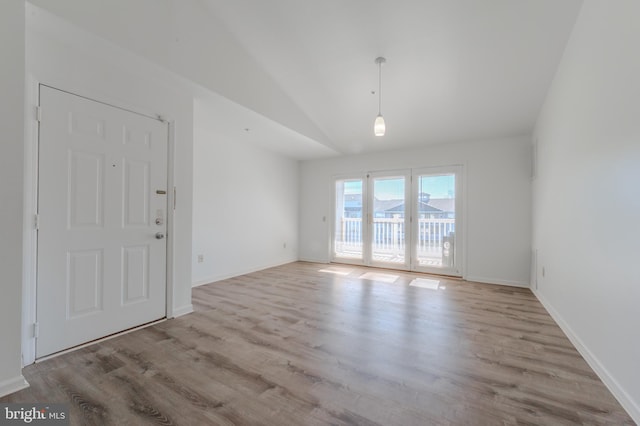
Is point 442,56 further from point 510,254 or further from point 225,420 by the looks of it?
point 225,420

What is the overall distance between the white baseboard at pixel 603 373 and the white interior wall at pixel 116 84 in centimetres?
363

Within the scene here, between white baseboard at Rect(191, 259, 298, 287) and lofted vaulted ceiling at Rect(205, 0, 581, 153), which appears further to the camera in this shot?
white baseboard at Rect(191, 259, 298, 287)

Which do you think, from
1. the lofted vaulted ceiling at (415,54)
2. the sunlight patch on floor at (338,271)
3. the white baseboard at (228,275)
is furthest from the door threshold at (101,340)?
the lofted vaulted ceiling at (415,54)

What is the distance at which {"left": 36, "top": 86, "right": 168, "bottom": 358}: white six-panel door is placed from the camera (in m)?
2.12

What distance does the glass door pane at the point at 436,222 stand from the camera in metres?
4.98

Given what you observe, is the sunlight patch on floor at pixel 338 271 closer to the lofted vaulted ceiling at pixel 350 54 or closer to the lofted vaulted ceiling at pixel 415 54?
the lofted vaulted ceiling at pixel 350 54

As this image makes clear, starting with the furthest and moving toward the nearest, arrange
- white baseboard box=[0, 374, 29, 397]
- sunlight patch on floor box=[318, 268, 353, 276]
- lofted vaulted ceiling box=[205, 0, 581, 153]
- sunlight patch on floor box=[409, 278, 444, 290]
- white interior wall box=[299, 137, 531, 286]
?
sunlight patch on floor box=[318, 268, 353, 276] → white interior wall box=[299, 137, 531, 286] → sunlight patch on floor box=[409, 278, 444, 290] → lofted vaulted ceiling box=[205, 0, 581, 153] → white baseboard box=[0, 374, 29, 397]

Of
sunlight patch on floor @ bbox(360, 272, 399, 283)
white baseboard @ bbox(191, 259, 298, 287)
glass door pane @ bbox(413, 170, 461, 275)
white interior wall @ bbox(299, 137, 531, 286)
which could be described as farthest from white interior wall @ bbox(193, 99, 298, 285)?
glass door pane @ bbox(413, 170, 461, 275)

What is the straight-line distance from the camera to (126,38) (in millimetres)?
2242

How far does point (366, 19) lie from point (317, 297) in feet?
10.9

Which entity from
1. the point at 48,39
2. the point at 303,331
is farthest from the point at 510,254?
the point at 48,39

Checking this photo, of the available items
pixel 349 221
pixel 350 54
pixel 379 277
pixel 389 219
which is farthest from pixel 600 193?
pixel 349 221

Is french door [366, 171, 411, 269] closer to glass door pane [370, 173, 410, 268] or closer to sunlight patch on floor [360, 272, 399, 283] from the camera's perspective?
glass door pane [370, 173, 410, 268]

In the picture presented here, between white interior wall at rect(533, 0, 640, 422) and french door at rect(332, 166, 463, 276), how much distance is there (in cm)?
196
